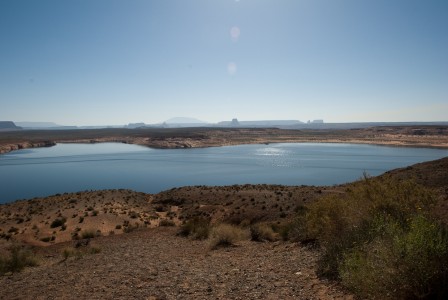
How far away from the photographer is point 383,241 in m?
6.36

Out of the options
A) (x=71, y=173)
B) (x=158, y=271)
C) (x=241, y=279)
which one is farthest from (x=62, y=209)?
(x=71, y=173)

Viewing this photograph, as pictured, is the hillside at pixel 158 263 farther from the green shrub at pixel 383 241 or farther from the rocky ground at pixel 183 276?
the green shrub at pixel 383 241

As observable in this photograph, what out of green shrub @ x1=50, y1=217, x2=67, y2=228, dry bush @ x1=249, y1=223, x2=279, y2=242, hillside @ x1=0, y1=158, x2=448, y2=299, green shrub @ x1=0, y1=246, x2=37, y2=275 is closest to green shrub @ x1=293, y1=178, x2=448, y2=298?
hillside @ x1=0, y1=158, x2=448, y2=299

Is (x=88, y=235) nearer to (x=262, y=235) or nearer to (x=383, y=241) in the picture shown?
(x=262, y=235)

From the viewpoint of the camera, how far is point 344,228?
949cm

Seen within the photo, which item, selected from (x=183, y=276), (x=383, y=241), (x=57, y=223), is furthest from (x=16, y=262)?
(x=383, y=241)

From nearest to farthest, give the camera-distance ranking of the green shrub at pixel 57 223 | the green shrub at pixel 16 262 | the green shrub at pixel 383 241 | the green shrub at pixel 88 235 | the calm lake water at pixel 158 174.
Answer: the green shrub at pixel 383 241 → the green shrub at pixel 16 262 → the green shrub at pixel 88 235 → the green shrub at pixel 57 223 → the calm lake water at pixel 158 174

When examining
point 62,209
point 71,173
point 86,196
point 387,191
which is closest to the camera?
point 387,191

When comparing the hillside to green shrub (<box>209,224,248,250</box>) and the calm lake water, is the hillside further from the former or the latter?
the calm lake water

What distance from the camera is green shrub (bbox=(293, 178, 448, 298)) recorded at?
16.6 feet

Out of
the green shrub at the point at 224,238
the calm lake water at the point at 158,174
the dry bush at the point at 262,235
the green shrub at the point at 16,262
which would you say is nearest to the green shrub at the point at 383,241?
the dry bush at the point at 262,235

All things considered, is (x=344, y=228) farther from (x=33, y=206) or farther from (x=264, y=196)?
(x=33, y=206)

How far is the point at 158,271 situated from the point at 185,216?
1642 cm

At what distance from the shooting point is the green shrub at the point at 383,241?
5051mm
